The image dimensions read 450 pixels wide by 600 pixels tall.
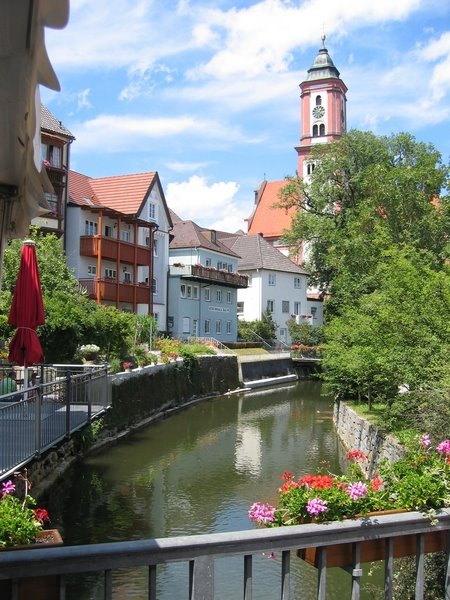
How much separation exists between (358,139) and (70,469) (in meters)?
34.9

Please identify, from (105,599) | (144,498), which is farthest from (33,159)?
(144,498)

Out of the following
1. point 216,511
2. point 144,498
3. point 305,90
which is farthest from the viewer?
point 305,90

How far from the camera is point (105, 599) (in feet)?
10.6

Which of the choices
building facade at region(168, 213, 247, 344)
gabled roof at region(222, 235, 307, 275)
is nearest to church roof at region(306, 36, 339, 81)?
gabled roof at region(222, 235, 307, 275)

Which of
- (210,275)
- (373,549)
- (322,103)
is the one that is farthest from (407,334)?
(322,103)

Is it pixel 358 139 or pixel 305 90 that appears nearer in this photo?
pixel 358 139

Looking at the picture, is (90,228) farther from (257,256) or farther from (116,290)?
(257,256)

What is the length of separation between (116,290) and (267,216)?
1899 inches

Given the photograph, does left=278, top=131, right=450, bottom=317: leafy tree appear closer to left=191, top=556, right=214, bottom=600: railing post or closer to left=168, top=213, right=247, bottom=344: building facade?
left=168, top=213, right=247, bottom=344: building facade

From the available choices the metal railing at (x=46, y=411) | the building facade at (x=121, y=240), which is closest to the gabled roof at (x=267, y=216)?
the building facade at (x=121, y=240)

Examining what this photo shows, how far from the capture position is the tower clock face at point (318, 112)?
77.1 meters

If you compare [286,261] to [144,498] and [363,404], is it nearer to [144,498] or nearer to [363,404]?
[363,404]

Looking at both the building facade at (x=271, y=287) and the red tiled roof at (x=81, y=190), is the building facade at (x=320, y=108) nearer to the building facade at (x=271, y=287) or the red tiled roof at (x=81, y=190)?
the building facade at (x=271, y=287)

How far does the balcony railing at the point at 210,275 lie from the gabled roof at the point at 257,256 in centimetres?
614
